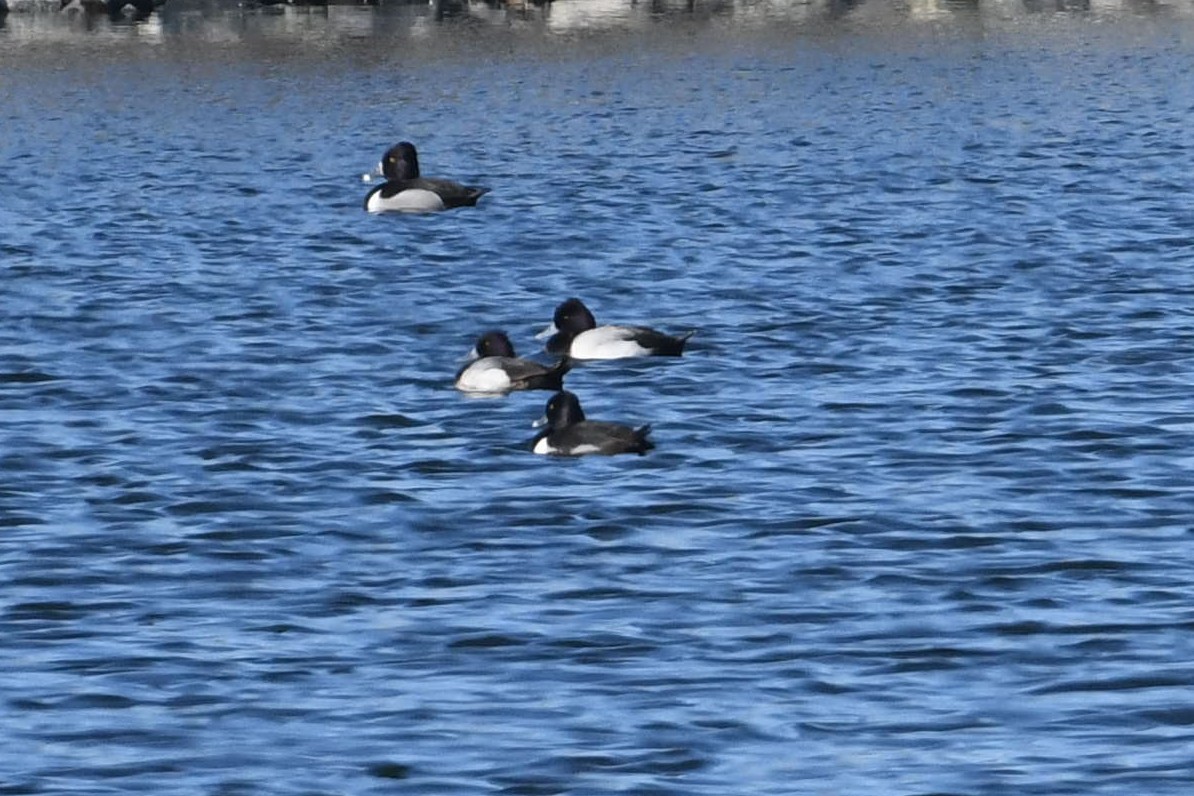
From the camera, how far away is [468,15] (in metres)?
91.7

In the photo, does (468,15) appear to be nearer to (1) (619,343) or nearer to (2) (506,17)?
(2) (506,17)

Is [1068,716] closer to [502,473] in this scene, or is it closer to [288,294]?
[502,473]

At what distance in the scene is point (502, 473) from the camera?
19391 millimetres

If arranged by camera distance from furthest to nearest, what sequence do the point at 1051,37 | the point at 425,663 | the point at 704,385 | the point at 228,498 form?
the point at 1051,37 < the point at 704,385 < the point at 228,498 < the point at 425,663

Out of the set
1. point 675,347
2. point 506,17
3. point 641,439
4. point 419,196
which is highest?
point 641,439

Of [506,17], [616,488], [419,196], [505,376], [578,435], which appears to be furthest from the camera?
[506,17]

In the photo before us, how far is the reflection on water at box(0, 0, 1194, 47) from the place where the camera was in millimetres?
84750

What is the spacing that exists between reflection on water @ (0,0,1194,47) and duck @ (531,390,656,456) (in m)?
62.4

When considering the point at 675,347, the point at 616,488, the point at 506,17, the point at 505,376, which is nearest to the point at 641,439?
the point at 616,488

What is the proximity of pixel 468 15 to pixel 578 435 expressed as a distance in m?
73.3

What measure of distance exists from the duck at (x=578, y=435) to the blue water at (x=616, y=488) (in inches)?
7.0

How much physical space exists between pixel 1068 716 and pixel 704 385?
10.5 metres

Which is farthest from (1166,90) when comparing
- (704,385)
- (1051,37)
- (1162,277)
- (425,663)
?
(425,663)

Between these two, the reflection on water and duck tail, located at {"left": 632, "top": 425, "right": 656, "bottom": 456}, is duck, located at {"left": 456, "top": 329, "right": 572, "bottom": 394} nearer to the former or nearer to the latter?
duck tail, located at {"left": 632, "top": 425, "right": 656, "bottom": 456}
